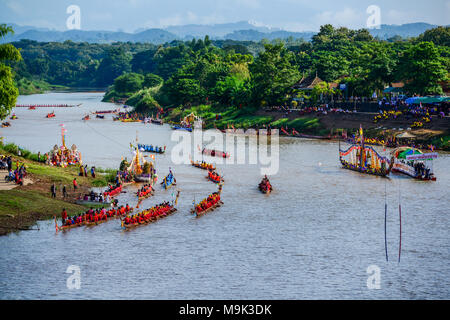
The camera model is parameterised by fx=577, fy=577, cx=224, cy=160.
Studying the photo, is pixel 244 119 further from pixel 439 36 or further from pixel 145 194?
pixel 145 194

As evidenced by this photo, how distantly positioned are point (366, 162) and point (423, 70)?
104ft

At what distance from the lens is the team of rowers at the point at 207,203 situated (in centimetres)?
5008

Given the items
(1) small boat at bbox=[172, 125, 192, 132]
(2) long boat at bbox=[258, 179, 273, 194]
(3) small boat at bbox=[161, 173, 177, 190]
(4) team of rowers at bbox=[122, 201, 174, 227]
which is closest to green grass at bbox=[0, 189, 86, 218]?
(4) team of rowers at bbox=[122, 201, 174, 227]

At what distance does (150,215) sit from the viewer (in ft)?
155

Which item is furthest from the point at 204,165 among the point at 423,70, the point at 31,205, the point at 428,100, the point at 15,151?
the point at 423,70

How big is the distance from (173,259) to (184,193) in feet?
64.4

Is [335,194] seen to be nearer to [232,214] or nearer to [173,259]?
[232,214]

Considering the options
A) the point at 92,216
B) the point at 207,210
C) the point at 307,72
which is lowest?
the point at 207,210

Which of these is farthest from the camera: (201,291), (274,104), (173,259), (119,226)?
(274,104)

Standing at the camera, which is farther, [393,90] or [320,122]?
[320,122]

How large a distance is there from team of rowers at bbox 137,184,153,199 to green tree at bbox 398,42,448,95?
175 ft

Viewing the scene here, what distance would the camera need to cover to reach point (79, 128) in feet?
408

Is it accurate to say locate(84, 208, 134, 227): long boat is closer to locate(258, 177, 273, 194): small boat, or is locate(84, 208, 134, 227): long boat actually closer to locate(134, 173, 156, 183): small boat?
locate(134, 173, 156, 183): small boat
